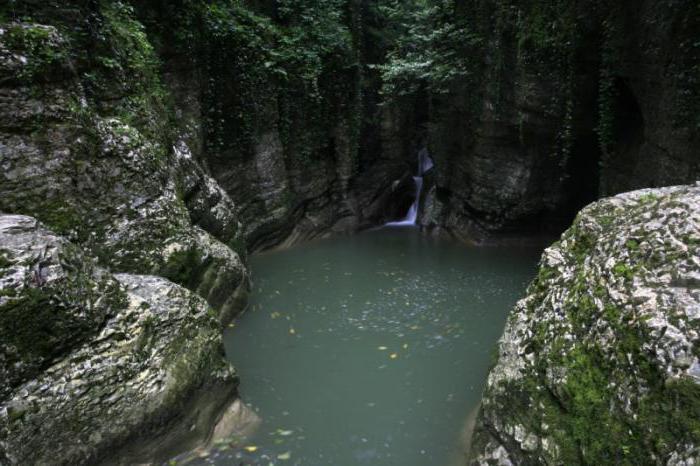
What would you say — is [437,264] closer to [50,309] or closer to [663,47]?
[663,47]

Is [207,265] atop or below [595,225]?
below

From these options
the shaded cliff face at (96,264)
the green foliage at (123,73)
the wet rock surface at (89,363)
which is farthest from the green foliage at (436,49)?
the wet rock surface at (89,363)

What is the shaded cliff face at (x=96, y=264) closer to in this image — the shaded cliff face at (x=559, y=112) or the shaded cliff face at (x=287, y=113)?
the shaded cliff face at (x=287, y=113)

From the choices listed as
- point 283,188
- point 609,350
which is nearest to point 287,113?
point 283,188

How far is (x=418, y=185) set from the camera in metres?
18.0

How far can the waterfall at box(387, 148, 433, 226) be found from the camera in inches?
683

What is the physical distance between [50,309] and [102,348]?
1.94ft

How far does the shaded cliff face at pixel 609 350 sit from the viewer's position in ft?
8.86

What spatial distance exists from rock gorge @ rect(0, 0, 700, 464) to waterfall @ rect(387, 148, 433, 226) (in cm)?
264

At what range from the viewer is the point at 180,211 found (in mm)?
6828

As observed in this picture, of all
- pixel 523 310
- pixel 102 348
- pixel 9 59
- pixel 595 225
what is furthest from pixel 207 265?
pixel 595 225

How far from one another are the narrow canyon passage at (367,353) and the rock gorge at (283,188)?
732mm

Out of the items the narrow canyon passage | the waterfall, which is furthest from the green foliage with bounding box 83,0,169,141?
the waterfall

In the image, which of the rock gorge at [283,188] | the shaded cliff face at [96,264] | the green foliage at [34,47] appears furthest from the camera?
the green foliage at [34,47]
